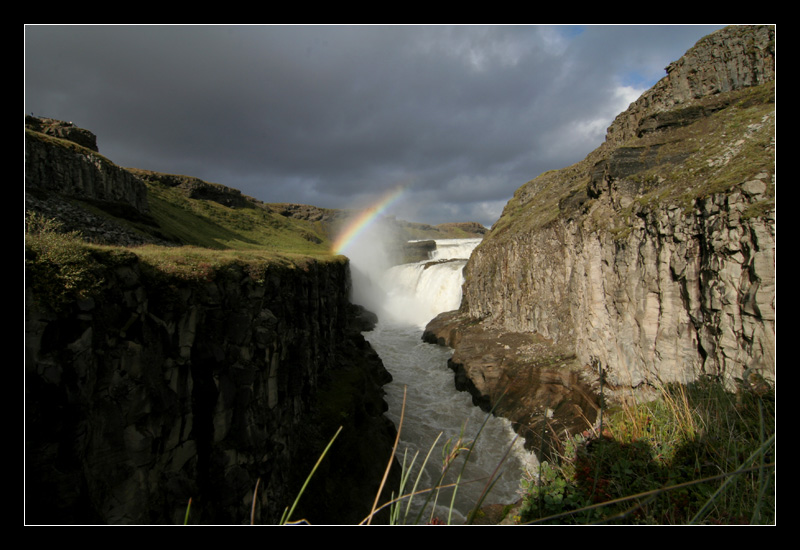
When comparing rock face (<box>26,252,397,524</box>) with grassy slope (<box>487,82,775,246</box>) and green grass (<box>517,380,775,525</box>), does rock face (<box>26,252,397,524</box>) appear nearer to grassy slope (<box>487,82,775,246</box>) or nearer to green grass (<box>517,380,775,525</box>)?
green grass (<box>517,380,775,525</box>)

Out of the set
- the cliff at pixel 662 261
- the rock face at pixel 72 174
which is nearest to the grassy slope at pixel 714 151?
the cliff at pixel 662 261

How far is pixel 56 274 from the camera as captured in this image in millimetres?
5652

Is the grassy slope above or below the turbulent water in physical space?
above

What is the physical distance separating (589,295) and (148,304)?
1914cm

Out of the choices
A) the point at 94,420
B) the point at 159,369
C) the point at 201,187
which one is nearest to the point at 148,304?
the point at 159,369

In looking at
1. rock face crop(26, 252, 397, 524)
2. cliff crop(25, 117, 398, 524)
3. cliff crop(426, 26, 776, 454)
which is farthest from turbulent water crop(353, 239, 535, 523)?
rock face crop(26, 252, 397, 524)

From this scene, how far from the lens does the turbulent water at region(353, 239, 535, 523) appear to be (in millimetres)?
13242

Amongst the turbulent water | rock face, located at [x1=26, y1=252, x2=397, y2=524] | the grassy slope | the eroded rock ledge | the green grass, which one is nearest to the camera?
the green grass

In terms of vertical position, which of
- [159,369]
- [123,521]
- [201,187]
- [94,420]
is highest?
[201,187]

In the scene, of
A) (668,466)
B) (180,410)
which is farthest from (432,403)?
(668,466)

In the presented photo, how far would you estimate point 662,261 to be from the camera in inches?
547

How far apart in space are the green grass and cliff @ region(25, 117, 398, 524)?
359cm

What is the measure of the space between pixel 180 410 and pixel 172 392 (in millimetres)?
512
